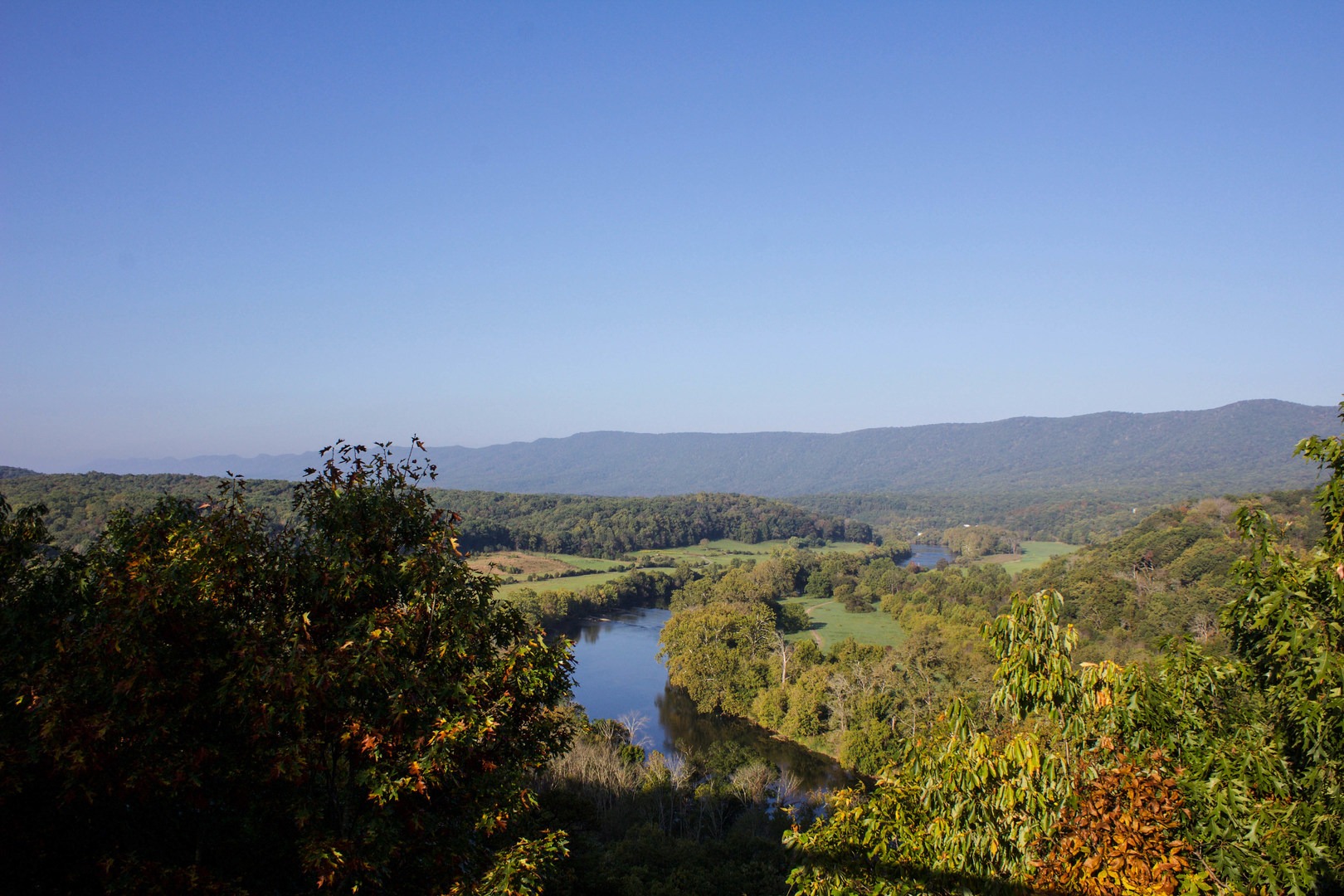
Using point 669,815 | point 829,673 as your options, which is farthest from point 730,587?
point 669,815

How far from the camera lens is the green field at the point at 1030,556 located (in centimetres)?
8981

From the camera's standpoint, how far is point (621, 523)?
10588 cm

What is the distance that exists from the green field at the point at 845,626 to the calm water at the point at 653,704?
1182 centimetres

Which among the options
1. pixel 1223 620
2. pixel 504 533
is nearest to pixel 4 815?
pixel 1223 620

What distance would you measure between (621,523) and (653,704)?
6463 cm

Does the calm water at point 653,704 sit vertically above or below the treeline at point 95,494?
below

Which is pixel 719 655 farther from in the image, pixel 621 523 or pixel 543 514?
pixel 543 514

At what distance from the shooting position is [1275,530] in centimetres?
550

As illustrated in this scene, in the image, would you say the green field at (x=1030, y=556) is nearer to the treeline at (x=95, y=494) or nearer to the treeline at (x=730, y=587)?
the treeline at (x=730, y=587)

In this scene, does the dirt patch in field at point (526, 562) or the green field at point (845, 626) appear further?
the dirt patch in field at point (526, 562)

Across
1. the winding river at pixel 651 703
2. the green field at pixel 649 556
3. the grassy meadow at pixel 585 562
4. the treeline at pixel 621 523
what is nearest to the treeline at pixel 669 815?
the winding river at pixel 651 703

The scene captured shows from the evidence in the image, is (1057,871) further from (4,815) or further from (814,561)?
(814,561)

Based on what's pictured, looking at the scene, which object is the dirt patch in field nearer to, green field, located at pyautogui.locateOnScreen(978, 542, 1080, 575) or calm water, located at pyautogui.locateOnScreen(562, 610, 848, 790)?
calm water, located at pyautogui.locateOnScreen(562, 610, 848, 790)

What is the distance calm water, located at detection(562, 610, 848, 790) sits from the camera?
32562 mm
